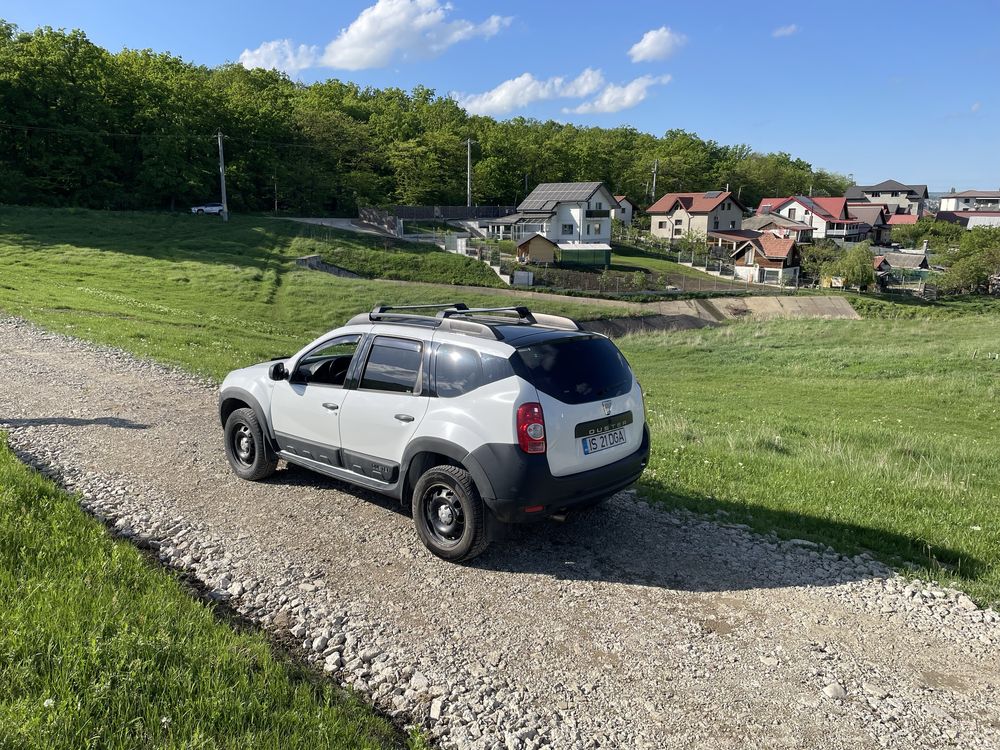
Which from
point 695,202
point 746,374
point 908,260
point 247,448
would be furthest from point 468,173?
point 247,448

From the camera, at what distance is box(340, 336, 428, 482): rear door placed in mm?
5680

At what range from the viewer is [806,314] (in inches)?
1973

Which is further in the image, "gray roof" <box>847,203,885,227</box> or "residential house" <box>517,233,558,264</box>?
"gray roof" <box>847,203,885,227</box>

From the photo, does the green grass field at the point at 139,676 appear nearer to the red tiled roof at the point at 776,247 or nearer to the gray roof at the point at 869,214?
the red tiled roof at the point at 776,247

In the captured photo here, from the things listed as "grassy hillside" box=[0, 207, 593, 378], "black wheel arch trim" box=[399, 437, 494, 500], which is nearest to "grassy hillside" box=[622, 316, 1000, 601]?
"black wheel arch trim" box=[399, 437, 494, 500]

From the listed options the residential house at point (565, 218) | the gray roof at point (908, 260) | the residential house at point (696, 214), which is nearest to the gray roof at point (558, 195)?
the residential house at point (565, 218)

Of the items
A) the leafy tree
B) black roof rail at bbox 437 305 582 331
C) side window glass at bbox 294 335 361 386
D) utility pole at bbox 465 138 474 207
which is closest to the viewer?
black roof rail at bbox 437 305 582 331

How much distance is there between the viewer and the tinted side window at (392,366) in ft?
19.0

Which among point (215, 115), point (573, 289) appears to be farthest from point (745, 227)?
point (215, 115)

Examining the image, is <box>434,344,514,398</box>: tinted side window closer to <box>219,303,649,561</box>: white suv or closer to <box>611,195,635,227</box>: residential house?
<box>219,303,649,561</box>: white suv

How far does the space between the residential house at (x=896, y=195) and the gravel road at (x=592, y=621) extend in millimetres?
159525

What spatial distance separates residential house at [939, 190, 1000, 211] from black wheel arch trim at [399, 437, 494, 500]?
192 metres

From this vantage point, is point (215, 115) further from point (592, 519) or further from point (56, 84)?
point (592, 519)

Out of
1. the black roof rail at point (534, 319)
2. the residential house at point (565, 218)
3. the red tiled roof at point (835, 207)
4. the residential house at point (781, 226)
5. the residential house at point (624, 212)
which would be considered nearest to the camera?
A: the black roof rail at point (534, 319)
